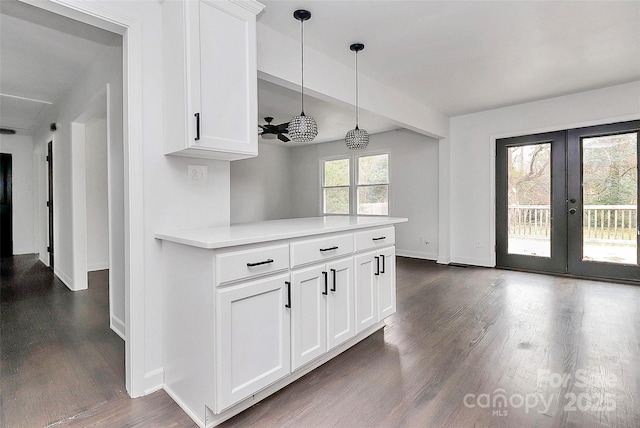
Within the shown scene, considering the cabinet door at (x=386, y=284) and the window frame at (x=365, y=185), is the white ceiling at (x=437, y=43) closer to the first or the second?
the cabinet door at (x=386, y=284)

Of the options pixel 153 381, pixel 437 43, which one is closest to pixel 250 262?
pixel 153 381

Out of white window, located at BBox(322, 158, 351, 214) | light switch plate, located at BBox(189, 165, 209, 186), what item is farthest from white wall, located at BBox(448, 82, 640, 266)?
light switch plate, located at BBox(189, 165, 209, 186)

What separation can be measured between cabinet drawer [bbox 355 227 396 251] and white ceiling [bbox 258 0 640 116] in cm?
163

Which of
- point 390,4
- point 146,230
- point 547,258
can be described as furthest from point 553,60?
point 146,230

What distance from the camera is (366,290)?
7.84ft

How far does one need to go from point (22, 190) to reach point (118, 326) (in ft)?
19.0

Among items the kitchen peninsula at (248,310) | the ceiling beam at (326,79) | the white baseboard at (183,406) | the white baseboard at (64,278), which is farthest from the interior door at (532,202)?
the white baseboard at (64,278)

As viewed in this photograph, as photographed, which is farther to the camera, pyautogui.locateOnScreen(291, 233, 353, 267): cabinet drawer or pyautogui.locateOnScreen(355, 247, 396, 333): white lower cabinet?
pyautogui.locateOnScreen(355, 247, 396, 333): white lower cabinet

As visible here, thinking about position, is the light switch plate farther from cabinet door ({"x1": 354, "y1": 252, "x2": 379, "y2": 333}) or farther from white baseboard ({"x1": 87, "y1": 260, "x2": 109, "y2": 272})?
white baseboard ({"x1": 87, "y1": 260, "x2": 109, "y2": 272})

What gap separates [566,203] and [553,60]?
2106 mm

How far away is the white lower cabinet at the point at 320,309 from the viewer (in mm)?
1844

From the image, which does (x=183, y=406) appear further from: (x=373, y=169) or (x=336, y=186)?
(x=336, y=186)

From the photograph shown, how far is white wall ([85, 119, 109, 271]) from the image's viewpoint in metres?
4.76

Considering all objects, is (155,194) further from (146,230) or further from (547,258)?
(547,258)
